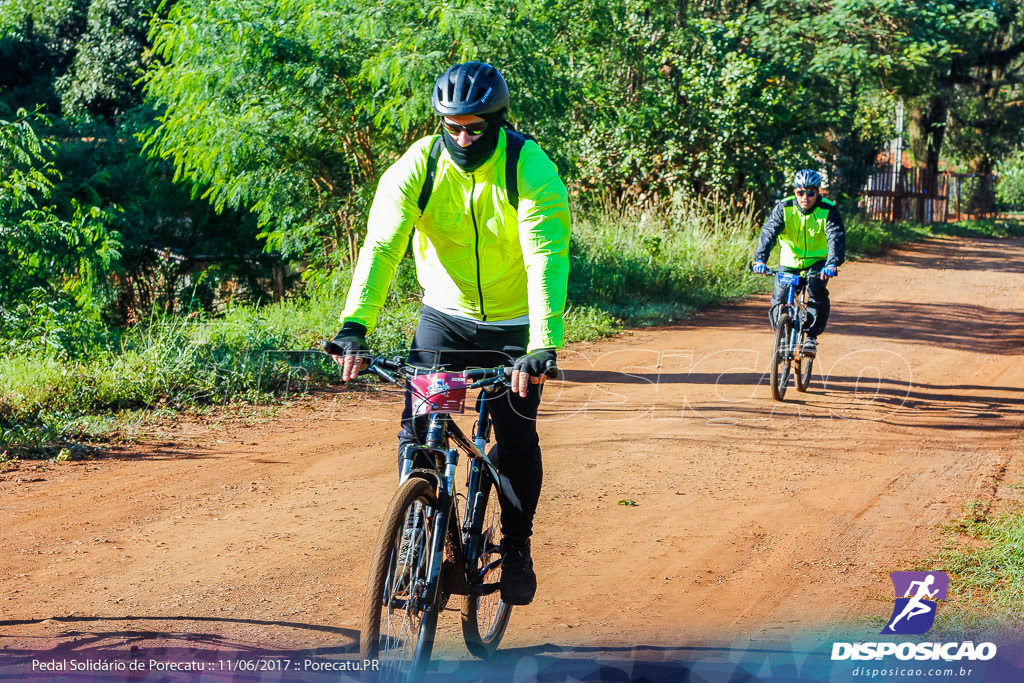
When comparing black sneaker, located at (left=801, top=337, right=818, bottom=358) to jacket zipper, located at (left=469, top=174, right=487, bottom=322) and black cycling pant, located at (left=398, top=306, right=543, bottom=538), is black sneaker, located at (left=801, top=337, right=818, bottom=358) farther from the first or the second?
jacket zipper, located at (left=469, top=174, right=487, bottom=322)

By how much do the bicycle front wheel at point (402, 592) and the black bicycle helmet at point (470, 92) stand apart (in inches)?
51.3

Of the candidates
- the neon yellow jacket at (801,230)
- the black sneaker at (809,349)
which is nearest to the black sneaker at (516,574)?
the black sneaker at (809,349)

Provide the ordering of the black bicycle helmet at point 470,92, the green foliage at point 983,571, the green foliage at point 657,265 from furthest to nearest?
the green foliage at point 657,265
the green foliage at point 983,571
the black bicycle helmet at point 470,92

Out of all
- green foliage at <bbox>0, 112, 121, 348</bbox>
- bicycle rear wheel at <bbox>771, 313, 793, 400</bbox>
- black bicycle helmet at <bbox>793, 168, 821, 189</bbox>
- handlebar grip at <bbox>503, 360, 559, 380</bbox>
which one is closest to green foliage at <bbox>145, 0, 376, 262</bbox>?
green foliage at <bbox>0, 112, 121, 348</bbox>

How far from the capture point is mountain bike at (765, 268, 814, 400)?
29.5ft

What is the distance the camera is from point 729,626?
13.9 ft

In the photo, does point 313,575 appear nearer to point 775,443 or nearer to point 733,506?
point 733,506

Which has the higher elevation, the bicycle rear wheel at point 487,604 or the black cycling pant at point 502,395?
the black cycling pant at point 502,395

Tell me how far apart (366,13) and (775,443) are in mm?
6187

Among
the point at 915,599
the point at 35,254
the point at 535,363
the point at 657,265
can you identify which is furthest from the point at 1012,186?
the point at 535,363

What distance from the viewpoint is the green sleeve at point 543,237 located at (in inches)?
138

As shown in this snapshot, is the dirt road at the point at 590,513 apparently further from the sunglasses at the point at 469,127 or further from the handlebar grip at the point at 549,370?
the sunglasses at the point at 469,127

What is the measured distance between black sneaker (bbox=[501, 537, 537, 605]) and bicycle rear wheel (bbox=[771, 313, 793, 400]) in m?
5.48

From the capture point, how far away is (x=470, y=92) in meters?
3.45
